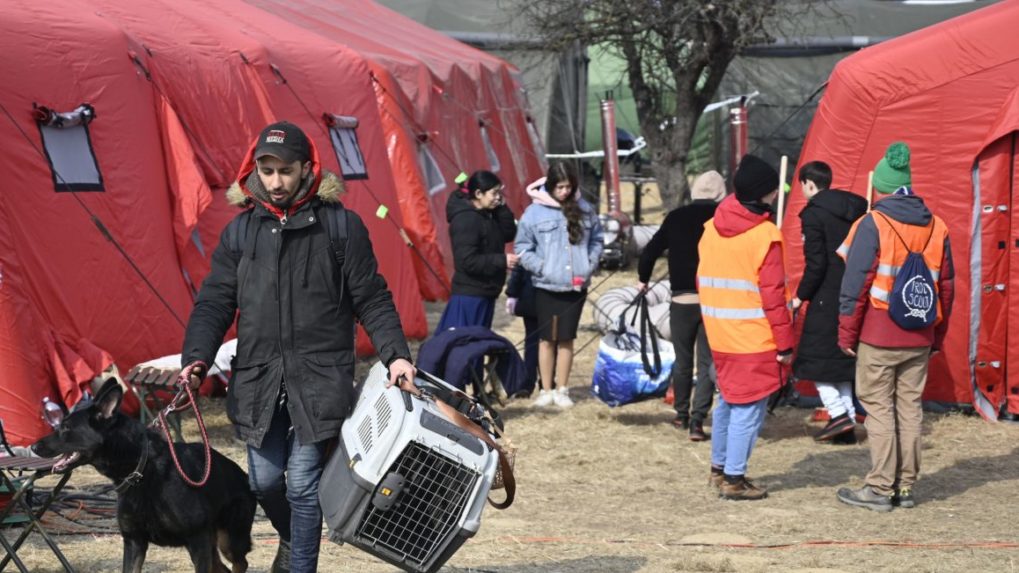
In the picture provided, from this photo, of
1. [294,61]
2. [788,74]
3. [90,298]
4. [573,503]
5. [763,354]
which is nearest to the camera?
[763,354]

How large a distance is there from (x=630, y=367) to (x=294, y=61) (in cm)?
413

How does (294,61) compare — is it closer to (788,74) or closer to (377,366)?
(377,366)

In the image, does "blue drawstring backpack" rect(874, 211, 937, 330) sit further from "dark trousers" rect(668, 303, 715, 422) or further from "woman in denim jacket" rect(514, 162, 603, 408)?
"woman in denim jacket" rect(514, 162, 603, 408)

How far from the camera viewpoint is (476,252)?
8.98 meters

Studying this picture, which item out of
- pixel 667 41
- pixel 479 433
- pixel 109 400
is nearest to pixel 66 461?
pixel 109 400

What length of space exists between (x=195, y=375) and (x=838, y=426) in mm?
4917

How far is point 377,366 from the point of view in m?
4.43

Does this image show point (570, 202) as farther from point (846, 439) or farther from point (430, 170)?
point (430, 170)

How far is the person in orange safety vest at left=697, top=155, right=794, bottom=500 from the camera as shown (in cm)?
647

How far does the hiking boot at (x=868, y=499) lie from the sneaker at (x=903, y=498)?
6 centimetres

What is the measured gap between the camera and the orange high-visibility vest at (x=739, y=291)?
648 cm

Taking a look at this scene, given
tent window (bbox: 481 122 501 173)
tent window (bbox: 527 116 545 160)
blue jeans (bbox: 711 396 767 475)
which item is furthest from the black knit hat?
tent window (bbox: 527 116 545 160)

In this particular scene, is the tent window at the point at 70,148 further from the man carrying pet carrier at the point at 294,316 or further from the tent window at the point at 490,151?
the tent window at the point at 490,151

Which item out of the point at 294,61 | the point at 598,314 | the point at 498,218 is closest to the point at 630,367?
the point at 498,218
